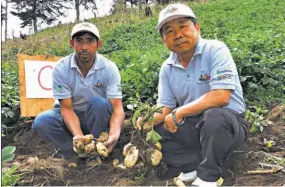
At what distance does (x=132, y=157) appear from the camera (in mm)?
2422

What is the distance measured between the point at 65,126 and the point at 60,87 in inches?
11.8

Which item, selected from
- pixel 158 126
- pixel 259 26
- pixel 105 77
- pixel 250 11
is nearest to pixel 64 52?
pixel 259 26

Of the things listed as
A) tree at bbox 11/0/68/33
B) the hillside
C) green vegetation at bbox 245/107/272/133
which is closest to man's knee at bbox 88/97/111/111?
the hillside

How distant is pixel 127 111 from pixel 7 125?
1258 mm

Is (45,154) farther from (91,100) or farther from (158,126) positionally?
(158,126)

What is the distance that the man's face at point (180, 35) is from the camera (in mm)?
2326

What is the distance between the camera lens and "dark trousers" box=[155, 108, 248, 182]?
2090mm

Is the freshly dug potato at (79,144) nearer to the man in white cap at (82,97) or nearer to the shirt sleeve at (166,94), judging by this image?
the man in white cap at (82,97)

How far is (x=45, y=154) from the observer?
3.30m

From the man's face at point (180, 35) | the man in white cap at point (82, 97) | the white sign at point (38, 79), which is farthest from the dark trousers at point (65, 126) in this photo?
the white sign at point (38, 79)

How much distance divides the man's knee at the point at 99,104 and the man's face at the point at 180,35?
2.41 feet

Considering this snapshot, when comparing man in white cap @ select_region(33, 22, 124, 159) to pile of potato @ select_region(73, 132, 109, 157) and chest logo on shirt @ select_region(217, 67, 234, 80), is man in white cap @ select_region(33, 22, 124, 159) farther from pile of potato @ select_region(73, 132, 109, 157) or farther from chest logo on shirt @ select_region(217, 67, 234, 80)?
chest logo on shirt @ select_region(217, 67, 234, 80)

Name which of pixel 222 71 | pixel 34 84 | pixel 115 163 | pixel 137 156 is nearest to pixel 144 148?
pixel 137 156

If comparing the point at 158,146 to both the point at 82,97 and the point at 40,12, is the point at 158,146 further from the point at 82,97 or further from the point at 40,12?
the point at 40,12
